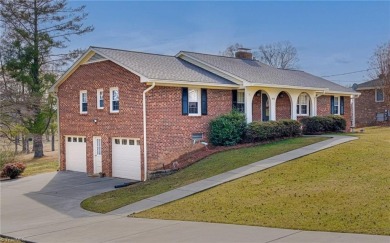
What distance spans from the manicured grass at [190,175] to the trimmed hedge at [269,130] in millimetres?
1124

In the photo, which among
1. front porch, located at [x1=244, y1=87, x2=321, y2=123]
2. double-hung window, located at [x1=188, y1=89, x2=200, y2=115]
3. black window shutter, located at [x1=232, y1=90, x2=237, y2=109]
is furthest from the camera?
front porch, located at [x1=244, y1=87, x2=321, y2=123]

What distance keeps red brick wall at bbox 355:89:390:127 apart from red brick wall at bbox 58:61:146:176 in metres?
29.0

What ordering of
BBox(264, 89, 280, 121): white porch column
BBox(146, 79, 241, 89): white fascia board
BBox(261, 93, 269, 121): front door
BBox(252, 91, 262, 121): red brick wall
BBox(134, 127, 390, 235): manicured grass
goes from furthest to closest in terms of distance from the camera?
BBox(261, 93, 269, 121): front door
BBox(252, 91, 262, 121): red brick wall
BBox(264, 89, 280, 121): white porch column
BBox(146, 79, 241, 89): white fascia board
BBox(134, 127, 390, 235): manicured grass

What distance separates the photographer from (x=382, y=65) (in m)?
39.7

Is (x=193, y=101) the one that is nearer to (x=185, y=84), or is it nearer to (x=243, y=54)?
(x=185, y=84)

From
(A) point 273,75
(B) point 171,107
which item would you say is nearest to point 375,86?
(A) point 273,75

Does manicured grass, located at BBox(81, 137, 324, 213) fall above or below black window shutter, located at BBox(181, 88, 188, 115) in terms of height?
below

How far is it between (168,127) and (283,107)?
9.47 m

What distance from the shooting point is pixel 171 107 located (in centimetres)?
1941

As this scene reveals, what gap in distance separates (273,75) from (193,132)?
27.9ft

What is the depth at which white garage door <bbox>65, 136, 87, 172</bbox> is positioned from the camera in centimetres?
2306

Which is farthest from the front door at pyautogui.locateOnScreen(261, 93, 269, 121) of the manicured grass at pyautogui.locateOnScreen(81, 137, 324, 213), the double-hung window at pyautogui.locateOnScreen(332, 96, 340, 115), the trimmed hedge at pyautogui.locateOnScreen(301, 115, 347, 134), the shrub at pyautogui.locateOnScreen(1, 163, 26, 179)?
the shrub at pyautogui.locateOnScreen(1, 163, 26, 179)

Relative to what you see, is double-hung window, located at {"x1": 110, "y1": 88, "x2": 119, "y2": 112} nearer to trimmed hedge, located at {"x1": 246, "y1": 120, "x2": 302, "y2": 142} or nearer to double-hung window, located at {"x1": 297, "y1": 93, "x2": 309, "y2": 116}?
trimmed hedge, located at {"x1": 246, "y1": 120, "x2": 302, "y2": 142}

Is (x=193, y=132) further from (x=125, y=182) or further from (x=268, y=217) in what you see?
(x=268, y=217)
